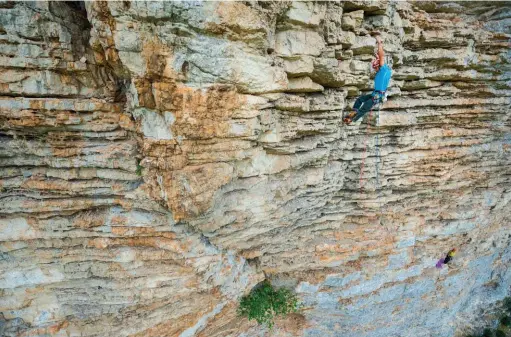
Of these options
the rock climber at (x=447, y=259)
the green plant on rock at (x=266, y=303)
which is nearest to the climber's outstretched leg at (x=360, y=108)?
the green plant on rock at (x=266, y=303)

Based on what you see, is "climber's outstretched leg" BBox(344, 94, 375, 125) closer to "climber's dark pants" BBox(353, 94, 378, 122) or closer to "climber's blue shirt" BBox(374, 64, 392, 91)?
"climber's dark pants" BBox(353, 94, 378, 122)

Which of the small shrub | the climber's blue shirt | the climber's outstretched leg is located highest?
the climber's blue shirt

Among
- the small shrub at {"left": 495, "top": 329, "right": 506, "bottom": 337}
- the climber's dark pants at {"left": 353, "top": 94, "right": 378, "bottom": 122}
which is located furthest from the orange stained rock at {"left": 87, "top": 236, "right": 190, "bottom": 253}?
the small shrub at {"left": 495, "top": 329, "right": 506, "bottom": 337}

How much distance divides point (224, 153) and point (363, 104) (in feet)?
8.97

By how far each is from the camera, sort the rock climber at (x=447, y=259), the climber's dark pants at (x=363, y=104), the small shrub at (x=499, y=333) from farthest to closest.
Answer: the small shrub at (x=499, y=333) → the rock climber at (x=447, y=259) → the climber's dark pants at (x=363, y=104)

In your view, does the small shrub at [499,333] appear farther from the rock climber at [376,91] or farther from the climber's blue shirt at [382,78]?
the climber's blue shirt at [382,78]

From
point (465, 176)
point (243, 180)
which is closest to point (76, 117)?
point (243, 180)

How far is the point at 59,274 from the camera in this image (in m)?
5.07

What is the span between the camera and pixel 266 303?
7.52 metres

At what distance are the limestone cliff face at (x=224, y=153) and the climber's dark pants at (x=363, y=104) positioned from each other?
0.20 meters

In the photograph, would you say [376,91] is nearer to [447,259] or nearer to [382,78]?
[382,78]

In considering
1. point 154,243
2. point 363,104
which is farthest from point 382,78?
point 154,243

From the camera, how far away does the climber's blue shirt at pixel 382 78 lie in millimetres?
4438

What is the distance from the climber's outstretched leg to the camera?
492 centimetres
